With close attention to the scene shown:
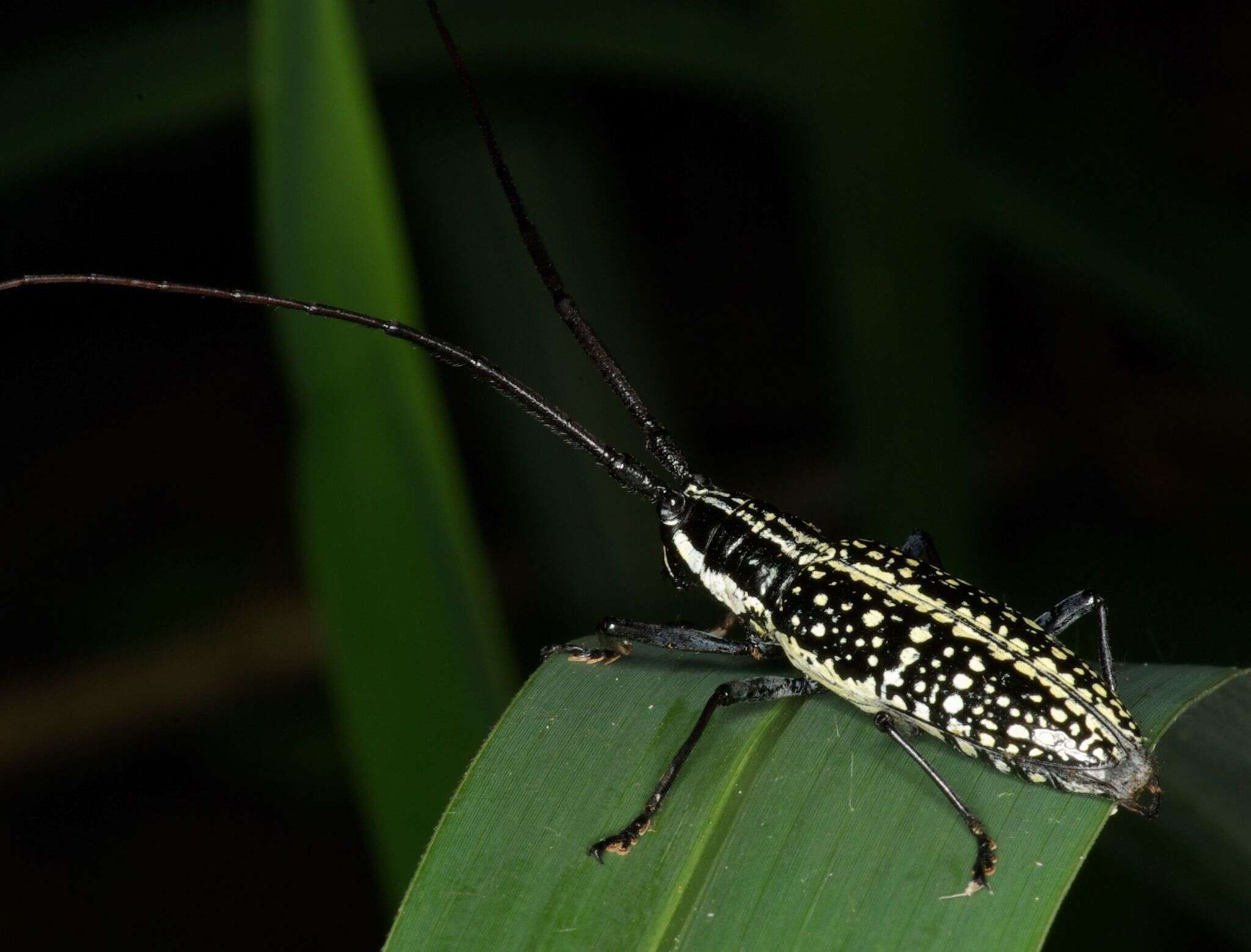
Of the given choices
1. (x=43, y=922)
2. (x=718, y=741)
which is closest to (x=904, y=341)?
(x=718, y=741)

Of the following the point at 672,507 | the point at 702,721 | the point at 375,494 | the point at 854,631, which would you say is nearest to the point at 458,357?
the point at 375,494

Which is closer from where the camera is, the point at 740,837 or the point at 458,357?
the point at 740,837

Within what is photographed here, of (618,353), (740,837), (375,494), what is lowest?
(740,837)

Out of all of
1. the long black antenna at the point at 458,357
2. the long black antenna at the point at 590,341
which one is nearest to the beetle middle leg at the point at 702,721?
the long black antenna at the point at 458,357

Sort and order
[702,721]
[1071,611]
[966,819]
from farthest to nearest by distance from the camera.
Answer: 1. [1071,611]
2. [702,721]
3. [966,819]

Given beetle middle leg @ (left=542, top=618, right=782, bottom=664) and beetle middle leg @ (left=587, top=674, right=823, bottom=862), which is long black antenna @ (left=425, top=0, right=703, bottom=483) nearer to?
beetle middle leg @ (left=542, top=618, right=782, bottom=664)

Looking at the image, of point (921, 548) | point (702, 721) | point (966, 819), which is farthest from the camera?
point (921, 548)

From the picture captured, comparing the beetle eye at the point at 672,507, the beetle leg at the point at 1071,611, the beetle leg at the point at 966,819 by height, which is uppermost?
the beetle eye at the point at 672,507

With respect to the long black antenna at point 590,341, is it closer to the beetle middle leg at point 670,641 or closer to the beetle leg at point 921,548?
the beetle middle leg at point 670,641

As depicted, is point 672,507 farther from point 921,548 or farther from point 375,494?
point 375,494
